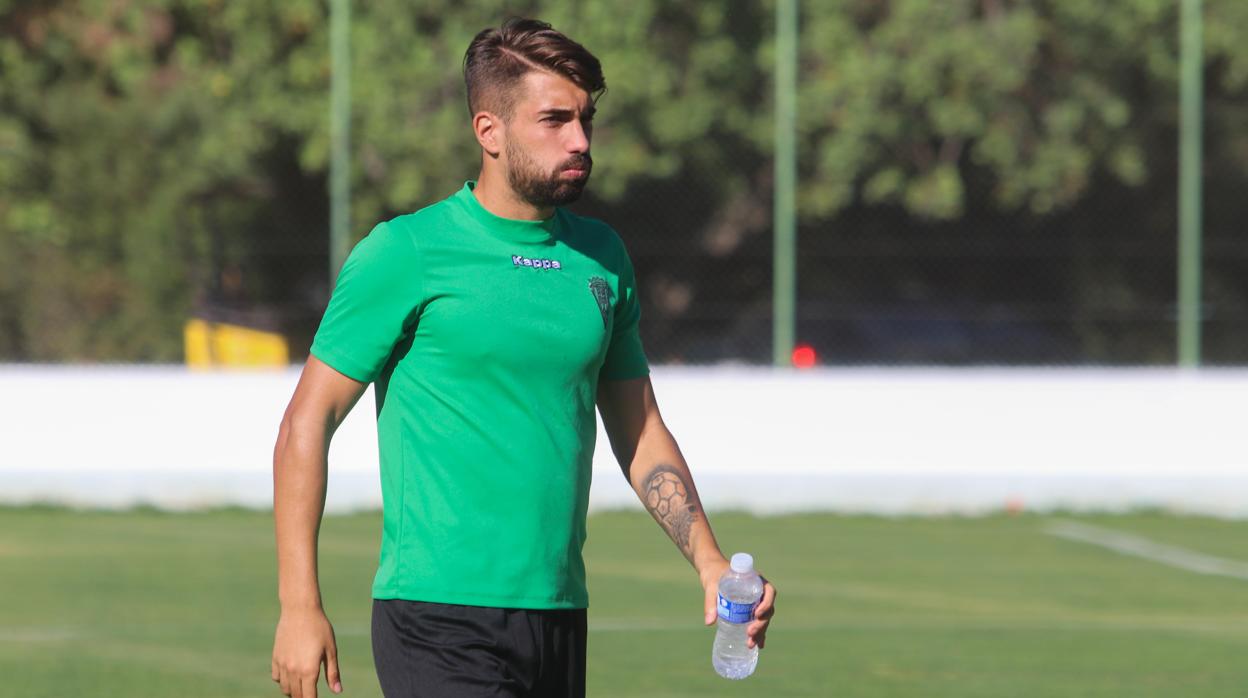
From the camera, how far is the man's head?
415 cm

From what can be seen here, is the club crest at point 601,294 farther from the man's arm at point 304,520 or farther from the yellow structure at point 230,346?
the yellow structure at point 230,346

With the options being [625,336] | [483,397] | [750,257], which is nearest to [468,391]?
[483,397]

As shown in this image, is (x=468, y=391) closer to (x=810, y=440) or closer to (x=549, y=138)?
(x=549, y=138)

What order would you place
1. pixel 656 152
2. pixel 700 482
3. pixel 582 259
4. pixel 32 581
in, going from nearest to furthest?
pixel 582 259, pixel 32 581, pixel 700 482, pixel 656 152

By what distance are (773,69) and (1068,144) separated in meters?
3.18

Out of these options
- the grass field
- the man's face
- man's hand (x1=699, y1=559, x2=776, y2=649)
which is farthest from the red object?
the man's face

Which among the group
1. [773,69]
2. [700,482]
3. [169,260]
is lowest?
[700,482]

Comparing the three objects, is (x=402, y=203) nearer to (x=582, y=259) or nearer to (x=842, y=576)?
(x=842, y=576)

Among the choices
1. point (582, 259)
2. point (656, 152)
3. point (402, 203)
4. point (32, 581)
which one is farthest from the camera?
point (656, 152)

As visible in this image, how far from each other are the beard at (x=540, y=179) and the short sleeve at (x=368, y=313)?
10.2 inches

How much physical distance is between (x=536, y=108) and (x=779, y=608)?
7273 mm

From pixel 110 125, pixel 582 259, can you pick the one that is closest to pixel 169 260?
pixel 110 125

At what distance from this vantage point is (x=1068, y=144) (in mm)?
19719

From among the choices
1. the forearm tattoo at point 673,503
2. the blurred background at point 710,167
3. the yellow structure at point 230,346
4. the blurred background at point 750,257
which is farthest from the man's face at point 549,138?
the yellow structure at point 230,346
